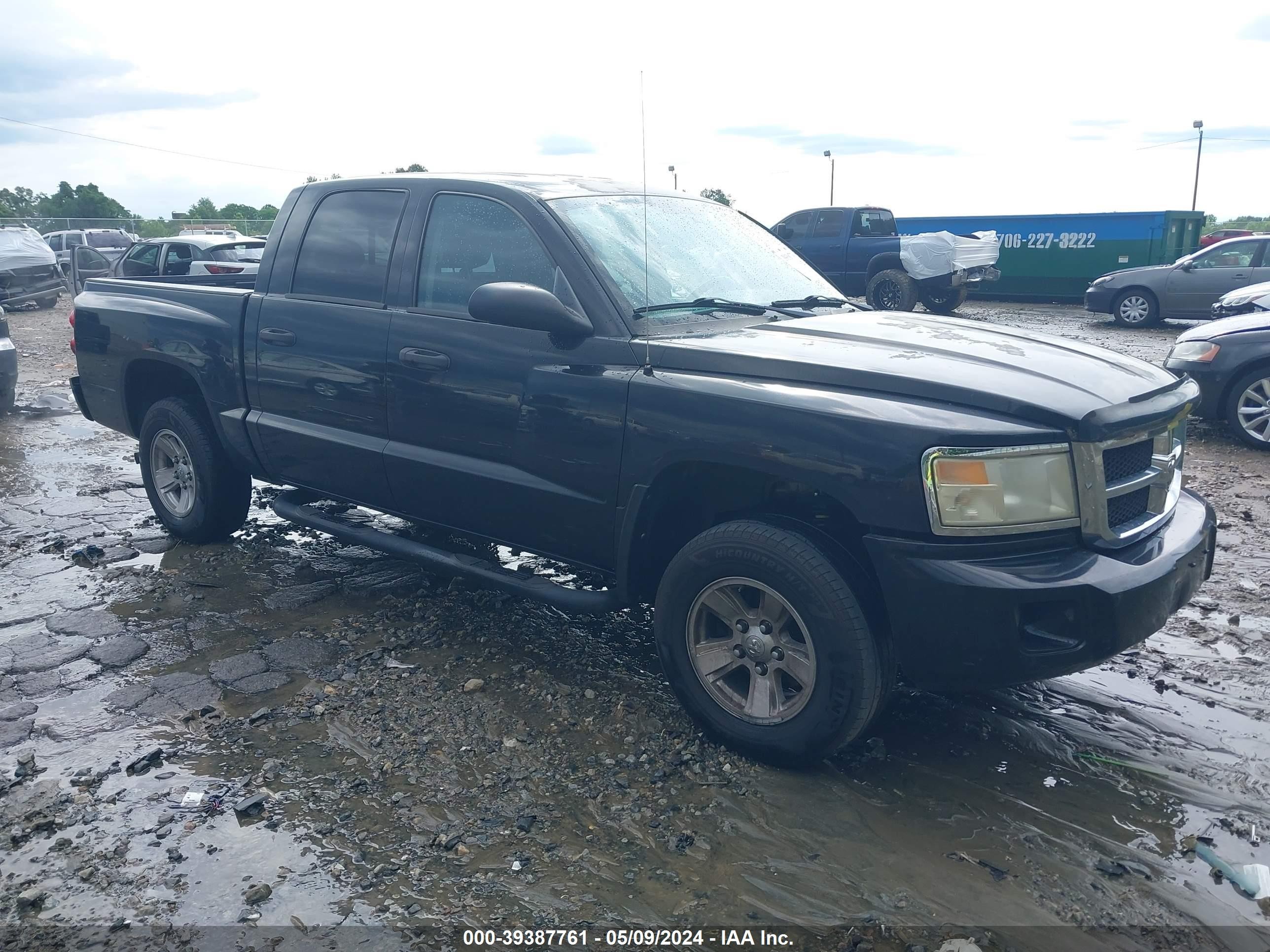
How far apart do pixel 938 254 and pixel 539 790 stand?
16.3 m

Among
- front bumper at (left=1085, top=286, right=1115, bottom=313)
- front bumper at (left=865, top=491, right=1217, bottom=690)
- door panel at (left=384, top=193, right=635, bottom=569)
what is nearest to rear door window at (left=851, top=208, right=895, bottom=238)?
front bumper at (left=1085, top=286, right=1115, bottom=313)

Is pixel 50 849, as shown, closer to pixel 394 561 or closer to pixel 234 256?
pixel 394 561

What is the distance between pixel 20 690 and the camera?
3926 mm

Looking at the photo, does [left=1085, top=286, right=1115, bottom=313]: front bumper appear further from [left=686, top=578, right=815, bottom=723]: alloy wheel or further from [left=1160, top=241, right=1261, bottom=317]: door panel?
[left=686, top=578, right=815, bottom=723]: alloy wheel

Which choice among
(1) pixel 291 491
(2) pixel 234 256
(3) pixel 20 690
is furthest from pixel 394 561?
(2) pixel 234 256

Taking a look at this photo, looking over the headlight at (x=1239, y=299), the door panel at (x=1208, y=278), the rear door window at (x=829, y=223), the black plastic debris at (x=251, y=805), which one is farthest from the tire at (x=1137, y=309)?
the black plastic debris at (x=251, y=805)

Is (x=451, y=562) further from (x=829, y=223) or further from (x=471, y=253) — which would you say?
(x=829, y=223)

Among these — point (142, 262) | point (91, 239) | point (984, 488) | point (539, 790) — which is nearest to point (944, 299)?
point (142, 262)

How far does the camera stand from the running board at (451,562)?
3.68 meters

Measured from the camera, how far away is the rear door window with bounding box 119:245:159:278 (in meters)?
14.8

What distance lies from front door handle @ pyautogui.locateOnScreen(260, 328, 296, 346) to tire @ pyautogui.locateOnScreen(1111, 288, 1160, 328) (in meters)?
15.7

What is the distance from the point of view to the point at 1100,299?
674 inches

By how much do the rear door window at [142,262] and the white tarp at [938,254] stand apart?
12.4 metres

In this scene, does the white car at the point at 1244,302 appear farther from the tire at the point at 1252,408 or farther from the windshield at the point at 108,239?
the windshield at the point at 108,239
